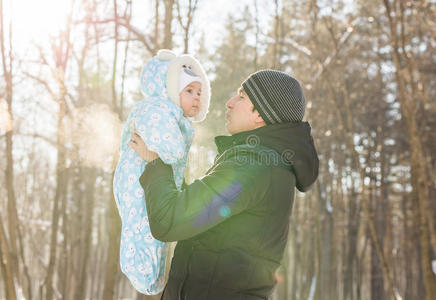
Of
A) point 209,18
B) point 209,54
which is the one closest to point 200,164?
point 209,18

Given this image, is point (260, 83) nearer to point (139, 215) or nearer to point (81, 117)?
Answer: point (139, 215)

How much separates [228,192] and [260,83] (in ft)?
1.70

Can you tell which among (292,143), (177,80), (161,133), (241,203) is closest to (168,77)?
(177,80)

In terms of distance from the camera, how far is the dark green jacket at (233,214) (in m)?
1.52

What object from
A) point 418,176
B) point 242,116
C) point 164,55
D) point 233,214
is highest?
point 164,55

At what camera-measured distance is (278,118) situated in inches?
70.6

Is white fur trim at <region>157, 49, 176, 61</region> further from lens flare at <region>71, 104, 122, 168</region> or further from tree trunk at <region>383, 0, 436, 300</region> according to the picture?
lens flare at <region>71, 104, 122, 168</region>

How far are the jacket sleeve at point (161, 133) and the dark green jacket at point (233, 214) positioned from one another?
5cm

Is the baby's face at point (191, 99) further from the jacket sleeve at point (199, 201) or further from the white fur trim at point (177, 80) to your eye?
the jacket sleeve at point (199, 201)

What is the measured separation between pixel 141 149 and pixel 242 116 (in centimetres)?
43

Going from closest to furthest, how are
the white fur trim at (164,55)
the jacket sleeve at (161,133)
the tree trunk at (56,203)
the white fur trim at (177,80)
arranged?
the jacket sleeve at (161,133) < the white fur trim at (177,80) < the white fur trim at (164,55) < the tree trunk at (56,203)

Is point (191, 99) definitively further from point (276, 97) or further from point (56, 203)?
point (56, 203)

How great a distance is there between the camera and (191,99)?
6.88 feet

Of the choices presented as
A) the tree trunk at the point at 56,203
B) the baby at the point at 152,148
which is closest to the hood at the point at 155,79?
the baby at the point at 152,148
